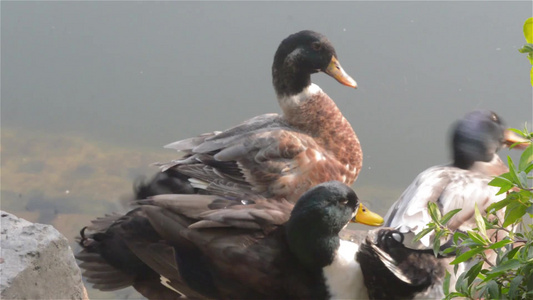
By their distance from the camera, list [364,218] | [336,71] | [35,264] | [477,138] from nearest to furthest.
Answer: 1. [35,264]
2. [364,218]
3. [477,138]
4. [336,71]

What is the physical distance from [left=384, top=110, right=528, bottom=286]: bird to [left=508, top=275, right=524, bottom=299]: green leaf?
1185 millimetres

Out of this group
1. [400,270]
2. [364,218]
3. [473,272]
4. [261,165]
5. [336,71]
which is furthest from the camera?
[336,71]

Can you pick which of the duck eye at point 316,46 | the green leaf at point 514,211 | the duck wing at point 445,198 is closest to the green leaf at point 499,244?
Result: the green leaf at point 514,211

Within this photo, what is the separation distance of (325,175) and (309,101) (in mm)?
513

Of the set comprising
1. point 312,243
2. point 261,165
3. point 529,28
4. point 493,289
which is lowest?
point 312,243

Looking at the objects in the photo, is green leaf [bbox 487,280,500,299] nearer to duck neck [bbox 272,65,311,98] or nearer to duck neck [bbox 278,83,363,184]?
duck neck [bbox 278,83,363,184]

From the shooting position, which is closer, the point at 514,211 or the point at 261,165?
the point at 514,211

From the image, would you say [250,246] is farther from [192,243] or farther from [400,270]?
[400,270]

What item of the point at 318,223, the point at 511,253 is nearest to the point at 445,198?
the point at 318,223

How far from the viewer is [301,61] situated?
3768mm

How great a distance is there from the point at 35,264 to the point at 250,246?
2.61 ft

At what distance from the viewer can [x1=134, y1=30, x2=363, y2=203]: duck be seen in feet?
11.3

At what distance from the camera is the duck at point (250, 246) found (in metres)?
2.87

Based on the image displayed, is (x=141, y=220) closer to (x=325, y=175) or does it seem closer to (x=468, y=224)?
(x=325, y=175)
